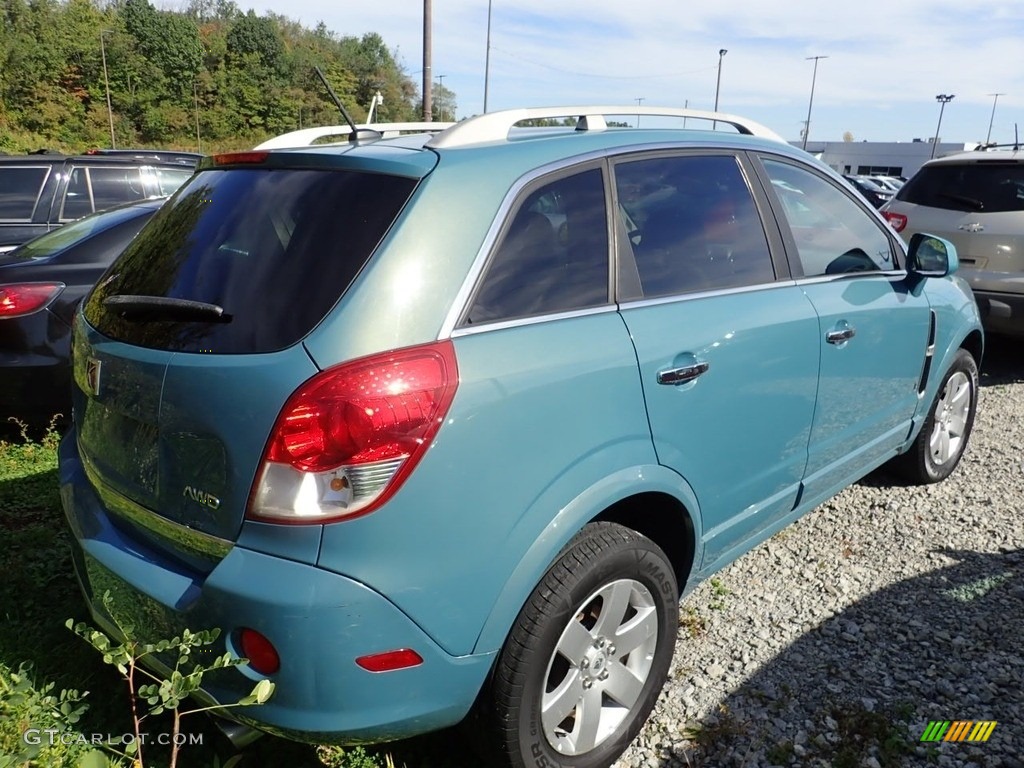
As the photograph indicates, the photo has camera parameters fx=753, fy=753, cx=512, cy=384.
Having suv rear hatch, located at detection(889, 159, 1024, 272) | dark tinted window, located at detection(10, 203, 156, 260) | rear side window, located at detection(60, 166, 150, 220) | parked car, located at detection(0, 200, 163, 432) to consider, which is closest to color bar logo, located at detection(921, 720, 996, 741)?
parked car, located at detection(0, 200, 163, 432)

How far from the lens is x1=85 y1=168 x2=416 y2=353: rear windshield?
1.72 metres

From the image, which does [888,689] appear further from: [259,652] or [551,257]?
[259,652]

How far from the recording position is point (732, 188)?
105 inches

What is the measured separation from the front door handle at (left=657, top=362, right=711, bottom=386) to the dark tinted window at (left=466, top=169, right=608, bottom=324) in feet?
0.90

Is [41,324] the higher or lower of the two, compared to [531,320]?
lower

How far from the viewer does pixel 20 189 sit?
277 inches

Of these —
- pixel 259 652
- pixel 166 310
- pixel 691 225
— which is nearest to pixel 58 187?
pixel 166 310

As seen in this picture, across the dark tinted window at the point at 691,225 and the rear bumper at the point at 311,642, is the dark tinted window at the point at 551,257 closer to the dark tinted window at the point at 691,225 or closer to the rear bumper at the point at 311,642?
the dark tinted window at the point at 691,225

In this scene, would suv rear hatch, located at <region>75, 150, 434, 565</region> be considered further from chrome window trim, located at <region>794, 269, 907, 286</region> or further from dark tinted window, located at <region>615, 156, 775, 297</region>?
chrome window trim, located at <region>794, 269, 907, 286</region>

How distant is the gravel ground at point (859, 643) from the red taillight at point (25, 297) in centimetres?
362

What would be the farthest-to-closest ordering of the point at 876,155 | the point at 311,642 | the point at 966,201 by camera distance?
1. the point at 876,155
2. the point at 966,201
3. the point at 311,642

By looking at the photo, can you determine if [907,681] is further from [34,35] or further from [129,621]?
[34,35]

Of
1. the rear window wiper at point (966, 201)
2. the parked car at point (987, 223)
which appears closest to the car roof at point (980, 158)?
the parked car at point (987, 223)

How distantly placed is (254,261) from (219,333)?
211 millimetres
